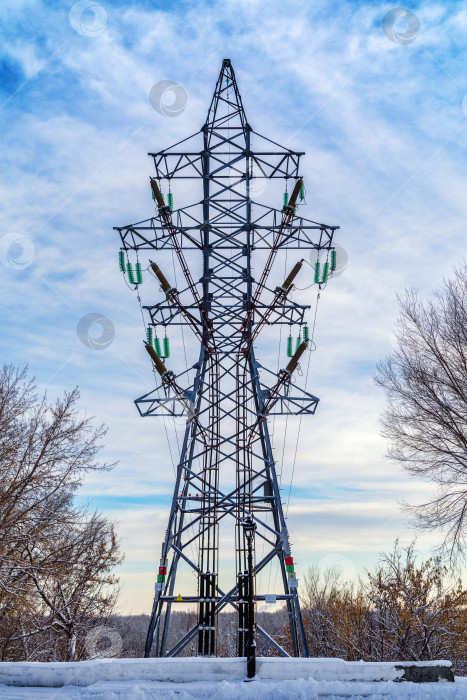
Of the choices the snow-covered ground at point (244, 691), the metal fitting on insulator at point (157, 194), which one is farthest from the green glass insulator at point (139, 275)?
the snow-covered ground at point (244, 691)

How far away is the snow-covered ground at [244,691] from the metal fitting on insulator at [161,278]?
9597 millimetres

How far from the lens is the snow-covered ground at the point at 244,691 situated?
615 centimetres

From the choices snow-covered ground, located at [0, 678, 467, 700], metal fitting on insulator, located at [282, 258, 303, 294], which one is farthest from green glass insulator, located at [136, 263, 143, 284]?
snow-covered ground, located at [0, 678, 467, 700]

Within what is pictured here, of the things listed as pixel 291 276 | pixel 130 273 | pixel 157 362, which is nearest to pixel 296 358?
pixel 291 276

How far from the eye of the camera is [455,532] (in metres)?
17.2

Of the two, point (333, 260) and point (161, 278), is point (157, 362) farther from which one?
point (333, 260)

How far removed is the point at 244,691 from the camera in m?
6.21

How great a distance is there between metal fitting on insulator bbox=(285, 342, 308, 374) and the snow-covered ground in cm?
820

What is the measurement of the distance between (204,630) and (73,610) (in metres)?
12.4

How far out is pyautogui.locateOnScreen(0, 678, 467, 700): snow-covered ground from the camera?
6152mm

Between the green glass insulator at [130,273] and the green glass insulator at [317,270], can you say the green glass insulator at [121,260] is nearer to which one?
the green glass insulator at [130,273]

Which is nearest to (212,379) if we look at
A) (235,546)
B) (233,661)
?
(235,546)

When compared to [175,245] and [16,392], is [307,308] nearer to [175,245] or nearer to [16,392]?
[175,245]

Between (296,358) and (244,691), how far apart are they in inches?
348
